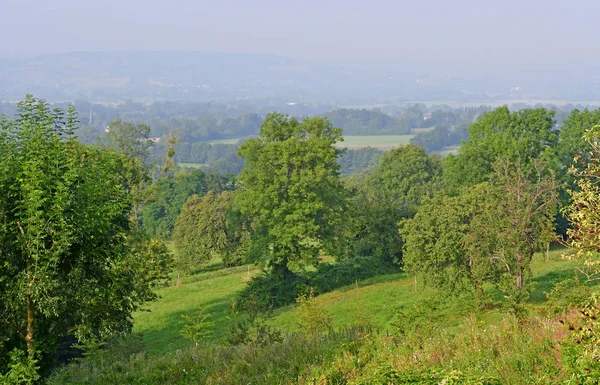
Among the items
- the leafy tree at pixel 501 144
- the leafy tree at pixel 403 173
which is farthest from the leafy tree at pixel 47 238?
the leafy tree at pixel 403 173

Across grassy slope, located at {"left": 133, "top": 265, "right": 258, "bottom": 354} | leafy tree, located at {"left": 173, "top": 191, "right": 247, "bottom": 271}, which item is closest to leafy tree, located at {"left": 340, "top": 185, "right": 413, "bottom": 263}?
grassy slope, located at {"left": 133, "top": 265, "right": 258, "bottom": 354}

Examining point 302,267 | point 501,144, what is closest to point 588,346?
point 302,267

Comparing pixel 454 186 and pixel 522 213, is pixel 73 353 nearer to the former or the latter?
pixel 522 213

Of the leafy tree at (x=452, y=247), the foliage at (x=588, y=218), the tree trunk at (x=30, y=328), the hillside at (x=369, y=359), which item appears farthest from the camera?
the leafy tree at (x=452, y=247)

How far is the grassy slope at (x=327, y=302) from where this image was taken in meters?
30.8

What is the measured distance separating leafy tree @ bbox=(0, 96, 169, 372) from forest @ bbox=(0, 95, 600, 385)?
0.05m

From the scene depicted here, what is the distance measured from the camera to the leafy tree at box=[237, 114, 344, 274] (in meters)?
39.1

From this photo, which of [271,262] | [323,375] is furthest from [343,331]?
[271,262]

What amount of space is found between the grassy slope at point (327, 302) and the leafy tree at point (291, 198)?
160 inches

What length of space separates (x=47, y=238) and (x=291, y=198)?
89.9 ft

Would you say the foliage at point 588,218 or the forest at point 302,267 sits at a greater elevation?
the foliage at point 588,218

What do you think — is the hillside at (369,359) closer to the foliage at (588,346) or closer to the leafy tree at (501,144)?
the foliage at (588,346)

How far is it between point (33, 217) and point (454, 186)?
45.4 m

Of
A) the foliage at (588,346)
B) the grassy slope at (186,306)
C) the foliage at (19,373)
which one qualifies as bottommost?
the grassy slope at (186,306)
